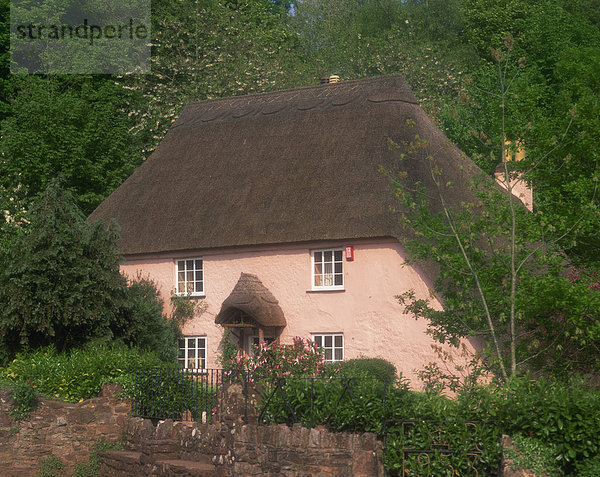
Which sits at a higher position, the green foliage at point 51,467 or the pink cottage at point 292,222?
→ the pink cottage at point 292,222

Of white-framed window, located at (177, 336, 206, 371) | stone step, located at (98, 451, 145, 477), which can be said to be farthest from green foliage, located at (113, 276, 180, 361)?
stone step, located at (98, 451, 145, 477)

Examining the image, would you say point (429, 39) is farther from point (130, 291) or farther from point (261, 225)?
point (130, 291)

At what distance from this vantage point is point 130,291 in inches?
768

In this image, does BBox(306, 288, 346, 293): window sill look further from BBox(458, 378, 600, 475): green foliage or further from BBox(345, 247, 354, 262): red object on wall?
BBox(458, 378, 600, 475): green foliage

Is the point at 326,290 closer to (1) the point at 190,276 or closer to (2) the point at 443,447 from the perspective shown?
(1) the point at 190,276

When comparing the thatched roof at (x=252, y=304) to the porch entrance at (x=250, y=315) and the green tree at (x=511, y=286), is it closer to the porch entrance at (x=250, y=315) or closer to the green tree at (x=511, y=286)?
the porch entrance at (x=250, y=315)

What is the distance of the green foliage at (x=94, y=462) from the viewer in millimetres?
15617

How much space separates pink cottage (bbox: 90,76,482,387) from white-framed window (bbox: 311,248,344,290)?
1.2 inches

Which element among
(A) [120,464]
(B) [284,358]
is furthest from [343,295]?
(A) [120,464]

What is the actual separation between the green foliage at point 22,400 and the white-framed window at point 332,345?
8.55 meters

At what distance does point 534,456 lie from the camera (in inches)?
394

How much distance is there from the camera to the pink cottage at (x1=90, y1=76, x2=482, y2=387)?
22.0 m

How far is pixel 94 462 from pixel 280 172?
1129 centimetres

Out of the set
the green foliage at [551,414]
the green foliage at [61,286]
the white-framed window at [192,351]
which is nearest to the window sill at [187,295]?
the white-framed window at [192,351]
